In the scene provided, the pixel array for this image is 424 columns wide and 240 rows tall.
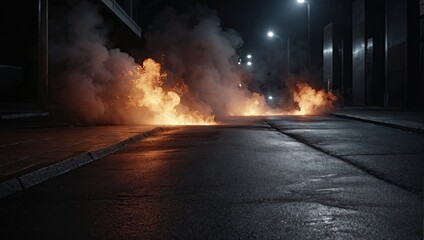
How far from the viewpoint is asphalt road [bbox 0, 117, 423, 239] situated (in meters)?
4.59

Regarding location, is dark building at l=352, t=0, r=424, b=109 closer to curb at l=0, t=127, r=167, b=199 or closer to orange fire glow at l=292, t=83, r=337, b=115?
orange fire glow at l=292, t=83, r=337, b=115

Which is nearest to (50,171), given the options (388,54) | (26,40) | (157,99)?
(157,99)

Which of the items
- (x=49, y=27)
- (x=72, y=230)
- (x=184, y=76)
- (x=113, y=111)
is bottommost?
(x=72, y=230)

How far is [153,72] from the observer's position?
68.7 feet

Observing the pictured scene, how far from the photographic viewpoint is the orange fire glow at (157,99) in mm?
20141

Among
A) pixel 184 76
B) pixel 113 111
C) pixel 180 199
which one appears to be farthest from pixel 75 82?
pixel 180 199

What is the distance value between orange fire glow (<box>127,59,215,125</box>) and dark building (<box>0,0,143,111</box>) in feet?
12.9

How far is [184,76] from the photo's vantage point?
2527 cm

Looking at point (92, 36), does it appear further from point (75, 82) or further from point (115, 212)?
point (115, 212)

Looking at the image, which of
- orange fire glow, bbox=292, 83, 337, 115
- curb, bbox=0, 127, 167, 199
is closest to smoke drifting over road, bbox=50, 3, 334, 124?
curb, bbox=0, 127, 167, 199

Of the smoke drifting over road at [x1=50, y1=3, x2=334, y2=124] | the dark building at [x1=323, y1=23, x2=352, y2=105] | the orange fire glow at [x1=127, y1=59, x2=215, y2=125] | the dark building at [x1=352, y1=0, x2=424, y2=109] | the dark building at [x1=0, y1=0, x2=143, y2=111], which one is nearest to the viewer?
the smoke drifting over road at [x1=50, y1=3, x2=334, y2=124]

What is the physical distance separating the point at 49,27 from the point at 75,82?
403 cm

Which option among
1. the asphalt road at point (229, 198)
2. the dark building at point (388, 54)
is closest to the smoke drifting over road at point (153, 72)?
the asphalt road at point (229, 198)

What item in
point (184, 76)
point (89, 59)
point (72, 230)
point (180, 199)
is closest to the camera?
point (72, 230)
